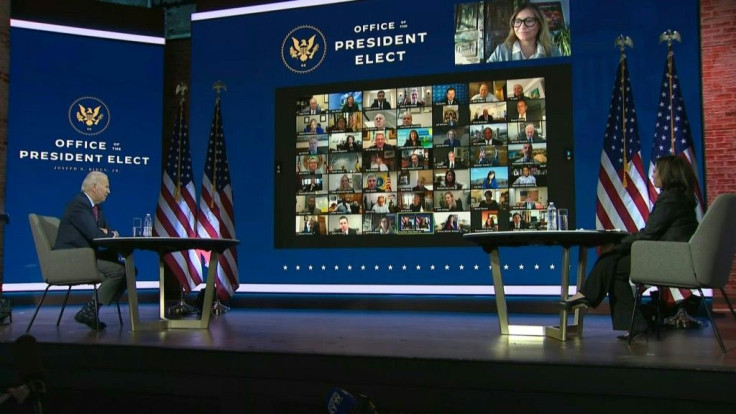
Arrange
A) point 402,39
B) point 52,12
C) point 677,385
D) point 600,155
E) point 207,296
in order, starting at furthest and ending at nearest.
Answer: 1. point 52,12
2. point 402,39
3. point 600,155
4. point 207,296
5. point 677,385

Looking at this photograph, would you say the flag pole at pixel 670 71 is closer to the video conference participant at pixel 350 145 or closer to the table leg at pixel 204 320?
the video conference participant at pixel 350 145

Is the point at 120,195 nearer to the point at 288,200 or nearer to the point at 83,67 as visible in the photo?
the point at 83,67

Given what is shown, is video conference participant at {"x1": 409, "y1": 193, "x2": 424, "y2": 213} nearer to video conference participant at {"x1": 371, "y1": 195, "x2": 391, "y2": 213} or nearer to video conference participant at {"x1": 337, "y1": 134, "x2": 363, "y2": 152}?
video conference participant at {"x1": 371, "y1": 195, "x2": 391, "y2": 213}

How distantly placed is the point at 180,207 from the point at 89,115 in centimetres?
201

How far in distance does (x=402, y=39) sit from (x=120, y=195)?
3900mm

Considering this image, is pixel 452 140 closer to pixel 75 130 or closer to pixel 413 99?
pixel 413 99

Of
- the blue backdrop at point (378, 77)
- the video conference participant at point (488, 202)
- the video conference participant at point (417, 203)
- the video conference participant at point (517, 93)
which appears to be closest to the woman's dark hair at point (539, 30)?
the blue backdrop at point (378, 77)

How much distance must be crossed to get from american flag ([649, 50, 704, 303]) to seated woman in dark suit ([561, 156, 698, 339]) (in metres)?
1.72

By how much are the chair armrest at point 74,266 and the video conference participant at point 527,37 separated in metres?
4.41

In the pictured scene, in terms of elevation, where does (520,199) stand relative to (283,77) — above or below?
below

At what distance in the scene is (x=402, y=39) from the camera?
738cm

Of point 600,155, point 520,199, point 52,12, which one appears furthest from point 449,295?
point 52,12

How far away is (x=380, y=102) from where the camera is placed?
735 centimetres

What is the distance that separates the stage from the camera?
9.48ft
